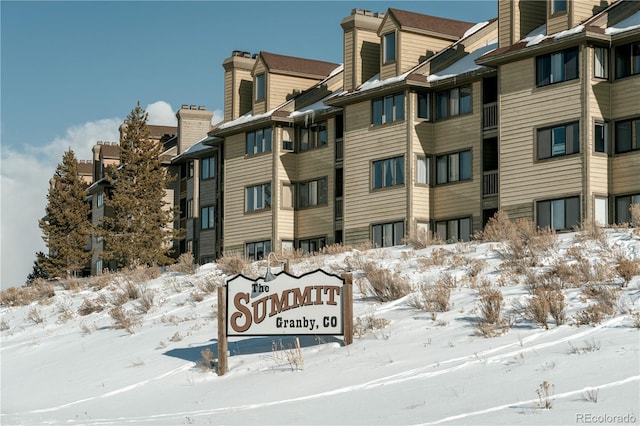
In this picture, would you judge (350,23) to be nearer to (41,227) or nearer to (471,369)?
(41,227)

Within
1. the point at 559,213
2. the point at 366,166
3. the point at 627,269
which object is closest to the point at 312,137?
the point at 366,166

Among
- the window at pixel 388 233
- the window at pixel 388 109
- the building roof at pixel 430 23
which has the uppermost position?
the building roof at pixel 430 23

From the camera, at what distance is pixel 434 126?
147 feet

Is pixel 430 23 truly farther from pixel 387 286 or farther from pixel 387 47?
A: pixel 387 286

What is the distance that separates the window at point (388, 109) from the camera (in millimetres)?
44656

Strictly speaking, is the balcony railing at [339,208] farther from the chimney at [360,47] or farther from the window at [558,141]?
the window at [558,141]

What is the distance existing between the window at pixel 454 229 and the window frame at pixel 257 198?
33.6ft

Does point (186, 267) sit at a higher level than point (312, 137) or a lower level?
lower

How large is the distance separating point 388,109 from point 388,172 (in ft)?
8.89

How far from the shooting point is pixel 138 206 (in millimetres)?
59188

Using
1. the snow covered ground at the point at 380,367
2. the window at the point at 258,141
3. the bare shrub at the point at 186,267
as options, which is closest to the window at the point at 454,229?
the window at the point at 258,141

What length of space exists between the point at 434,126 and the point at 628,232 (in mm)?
20193

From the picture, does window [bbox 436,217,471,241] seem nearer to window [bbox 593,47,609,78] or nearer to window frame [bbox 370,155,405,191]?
window frame [bbox 370,155,405,191]

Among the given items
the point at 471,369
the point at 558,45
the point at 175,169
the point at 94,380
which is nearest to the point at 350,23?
the point at 558,45
